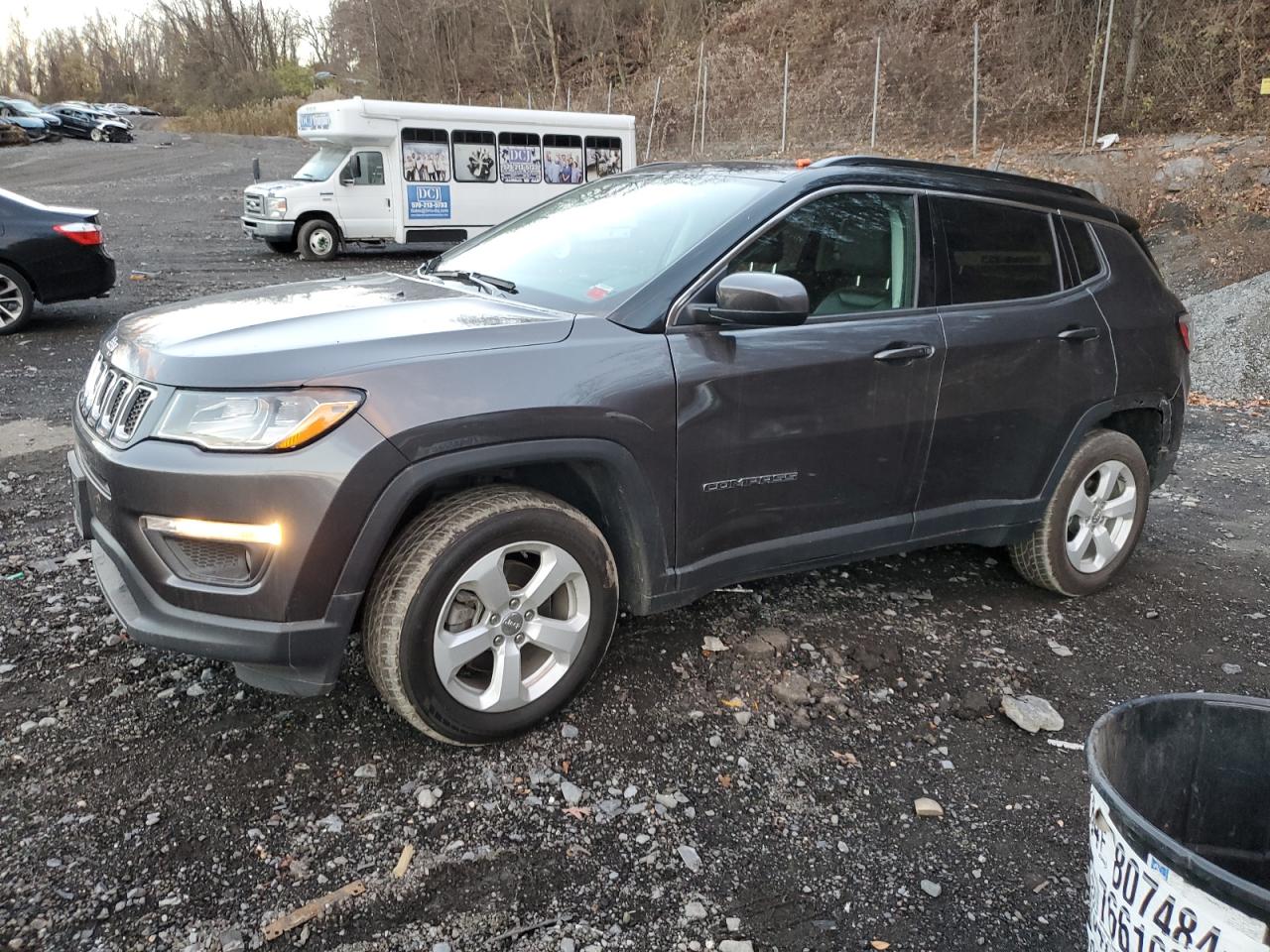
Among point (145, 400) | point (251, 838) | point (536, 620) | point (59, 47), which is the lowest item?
point (251, 838)

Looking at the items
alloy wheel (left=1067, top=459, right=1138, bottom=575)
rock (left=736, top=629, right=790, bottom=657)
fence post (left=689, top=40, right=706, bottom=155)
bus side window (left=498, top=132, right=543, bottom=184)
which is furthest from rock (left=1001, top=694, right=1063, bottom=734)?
fence post (left=689, top=40, right=706, bottom=155)

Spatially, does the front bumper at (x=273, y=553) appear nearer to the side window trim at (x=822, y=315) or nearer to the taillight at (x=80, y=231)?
the side window trim at (x=822, y=315)

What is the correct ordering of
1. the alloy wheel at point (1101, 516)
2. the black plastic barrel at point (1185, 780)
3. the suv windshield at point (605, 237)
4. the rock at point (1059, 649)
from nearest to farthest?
the black plastic barrel at point (1185, 780) < the suv windshield at point (605, 237) < the rock at point (1059, 649) < the alloy wheel at point (1101, 516)

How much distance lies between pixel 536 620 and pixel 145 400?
127 cm

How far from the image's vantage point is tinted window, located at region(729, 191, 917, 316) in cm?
335

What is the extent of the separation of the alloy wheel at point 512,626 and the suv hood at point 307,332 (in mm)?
643

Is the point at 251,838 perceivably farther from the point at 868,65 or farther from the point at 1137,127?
the point at 868,65

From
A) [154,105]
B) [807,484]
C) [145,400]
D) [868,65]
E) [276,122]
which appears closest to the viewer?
[145,400]

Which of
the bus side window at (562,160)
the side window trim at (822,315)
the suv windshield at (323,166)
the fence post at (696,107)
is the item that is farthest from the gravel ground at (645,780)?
the fence post at (696,107)

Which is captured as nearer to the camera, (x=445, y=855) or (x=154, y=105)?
(x=445, y=855)

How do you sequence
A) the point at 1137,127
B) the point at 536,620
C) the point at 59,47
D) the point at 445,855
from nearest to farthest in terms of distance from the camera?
the point at 445,855 → the point at 536,620 → the point at 1137,127 → the point at 59,47

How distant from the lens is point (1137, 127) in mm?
18609

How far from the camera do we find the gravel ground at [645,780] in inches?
93.5

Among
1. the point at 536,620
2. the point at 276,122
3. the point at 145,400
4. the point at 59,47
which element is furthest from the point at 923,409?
the point at 59,47
